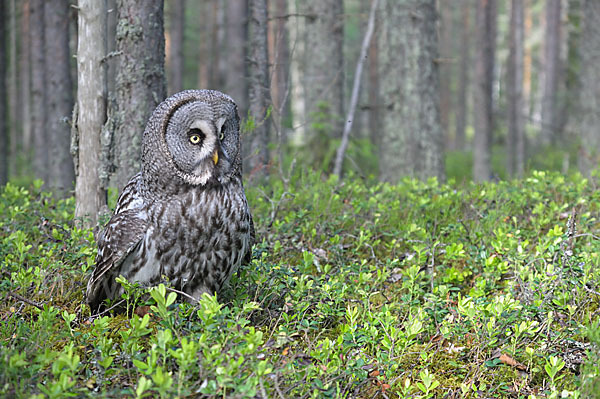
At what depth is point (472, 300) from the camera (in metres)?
4.36

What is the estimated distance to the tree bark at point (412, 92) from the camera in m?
9.84

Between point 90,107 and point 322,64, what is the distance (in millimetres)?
6290

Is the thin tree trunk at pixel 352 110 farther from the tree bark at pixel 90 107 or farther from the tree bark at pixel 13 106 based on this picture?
the tree bark at pixel 13 106

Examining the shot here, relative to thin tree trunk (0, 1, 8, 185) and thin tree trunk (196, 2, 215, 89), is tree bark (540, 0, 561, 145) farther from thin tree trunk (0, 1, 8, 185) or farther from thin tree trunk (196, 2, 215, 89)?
thin tree trunk (0, 1, 8, 185)

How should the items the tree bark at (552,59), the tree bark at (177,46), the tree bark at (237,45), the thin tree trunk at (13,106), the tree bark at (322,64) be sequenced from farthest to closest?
the tree bark at (552,59)
the thin tree trunk at (13,106)
the tree bark at (177,46)
the tree bark at (237,45)
the tree bark at (322,64)

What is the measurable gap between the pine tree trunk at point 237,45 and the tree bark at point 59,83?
329 centimetres

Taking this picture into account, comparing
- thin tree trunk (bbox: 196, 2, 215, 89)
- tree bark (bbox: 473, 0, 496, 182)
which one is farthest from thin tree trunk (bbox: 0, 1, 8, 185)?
thin tree trunk (bbox: 196, 2, 215, 89)

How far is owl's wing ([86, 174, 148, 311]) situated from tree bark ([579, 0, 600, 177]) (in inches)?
388

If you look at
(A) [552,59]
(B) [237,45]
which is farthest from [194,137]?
(A) [552,59]

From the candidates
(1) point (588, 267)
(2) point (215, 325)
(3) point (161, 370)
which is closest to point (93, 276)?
(2) point (215, 325)

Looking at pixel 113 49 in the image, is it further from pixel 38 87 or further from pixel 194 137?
pixel 194 137

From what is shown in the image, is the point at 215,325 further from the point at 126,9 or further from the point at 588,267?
the point at 126,9

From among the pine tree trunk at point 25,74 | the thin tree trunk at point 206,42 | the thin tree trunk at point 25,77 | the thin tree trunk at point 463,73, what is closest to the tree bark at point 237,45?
the pine tree trunk at point 25,74

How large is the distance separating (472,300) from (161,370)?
97.9 inches
